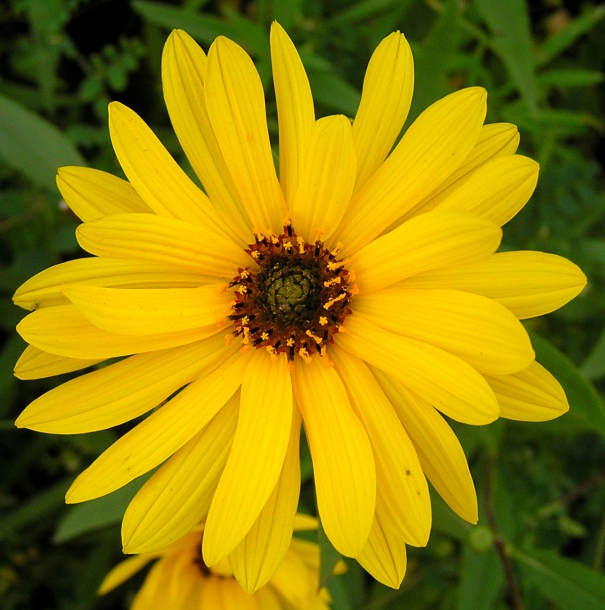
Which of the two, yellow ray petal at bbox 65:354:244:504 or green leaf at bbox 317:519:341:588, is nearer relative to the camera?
yellow ray petal at bbox 65:354:244:504

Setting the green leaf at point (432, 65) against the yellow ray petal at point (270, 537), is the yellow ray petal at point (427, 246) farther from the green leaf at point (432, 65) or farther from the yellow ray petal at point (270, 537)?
the green leaf at point (432, 65)

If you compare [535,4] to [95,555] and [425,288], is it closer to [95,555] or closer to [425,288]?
[425,288]

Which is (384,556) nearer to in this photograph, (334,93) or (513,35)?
(334,93)

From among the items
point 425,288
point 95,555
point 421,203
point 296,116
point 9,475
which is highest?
point 296,116

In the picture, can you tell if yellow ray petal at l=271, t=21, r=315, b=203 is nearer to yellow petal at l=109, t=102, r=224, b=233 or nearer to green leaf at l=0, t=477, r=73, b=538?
yellow petal at l=109, t=102, r=224, b=233

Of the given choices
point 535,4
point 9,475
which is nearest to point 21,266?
point 9,475

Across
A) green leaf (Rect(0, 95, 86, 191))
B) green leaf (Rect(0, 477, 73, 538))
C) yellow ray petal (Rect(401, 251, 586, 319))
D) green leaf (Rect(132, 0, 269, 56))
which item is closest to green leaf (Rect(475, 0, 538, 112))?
green leaf (Rect(132, 0, 269, 56))
